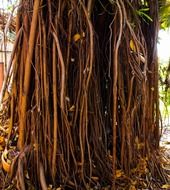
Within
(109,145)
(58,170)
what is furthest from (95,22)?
(58,170)

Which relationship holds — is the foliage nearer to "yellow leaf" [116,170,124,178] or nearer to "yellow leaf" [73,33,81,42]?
"yellow leaf" [73,33,81,42]

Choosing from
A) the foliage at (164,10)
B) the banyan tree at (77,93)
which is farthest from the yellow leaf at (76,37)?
the foliage at (164,10)

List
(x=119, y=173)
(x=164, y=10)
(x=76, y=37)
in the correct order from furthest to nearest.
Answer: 1. (x=164, y=10)
2. (x=119, y=173)
3. (x=76, y=37)

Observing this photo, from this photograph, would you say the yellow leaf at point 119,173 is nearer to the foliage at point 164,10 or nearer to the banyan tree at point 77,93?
the banyan tree at point 77,93

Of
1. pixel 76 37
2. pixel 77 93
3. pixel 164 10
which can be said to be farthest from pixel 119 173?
pixel 164 10

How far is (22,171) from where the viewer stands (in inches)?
62.5

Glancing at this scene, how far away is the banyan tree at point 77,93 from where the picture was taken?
1.59 meters

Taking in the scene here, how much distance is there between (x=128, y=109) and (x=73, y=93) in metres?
0.34

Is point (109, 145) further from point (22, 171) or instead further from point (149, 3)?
point (149, 3)

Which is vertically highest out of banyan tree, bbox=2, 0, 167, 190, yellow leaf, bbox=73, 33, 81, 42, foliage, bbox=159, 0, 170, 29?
foliage, bbox=159, 0, 170, 29

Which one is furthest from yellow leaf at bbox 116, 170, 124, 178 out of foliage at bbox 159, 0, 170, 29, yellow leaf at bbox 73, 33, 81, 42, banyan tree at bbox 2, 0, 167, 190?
foliage at bbox 159, 0, 170, 29

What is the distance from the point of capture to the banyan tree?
5.21 ft

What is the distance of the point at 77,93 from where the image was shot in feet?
5.35

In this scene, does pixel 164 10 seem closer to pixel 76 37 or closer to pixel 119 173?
pixel 76 37
